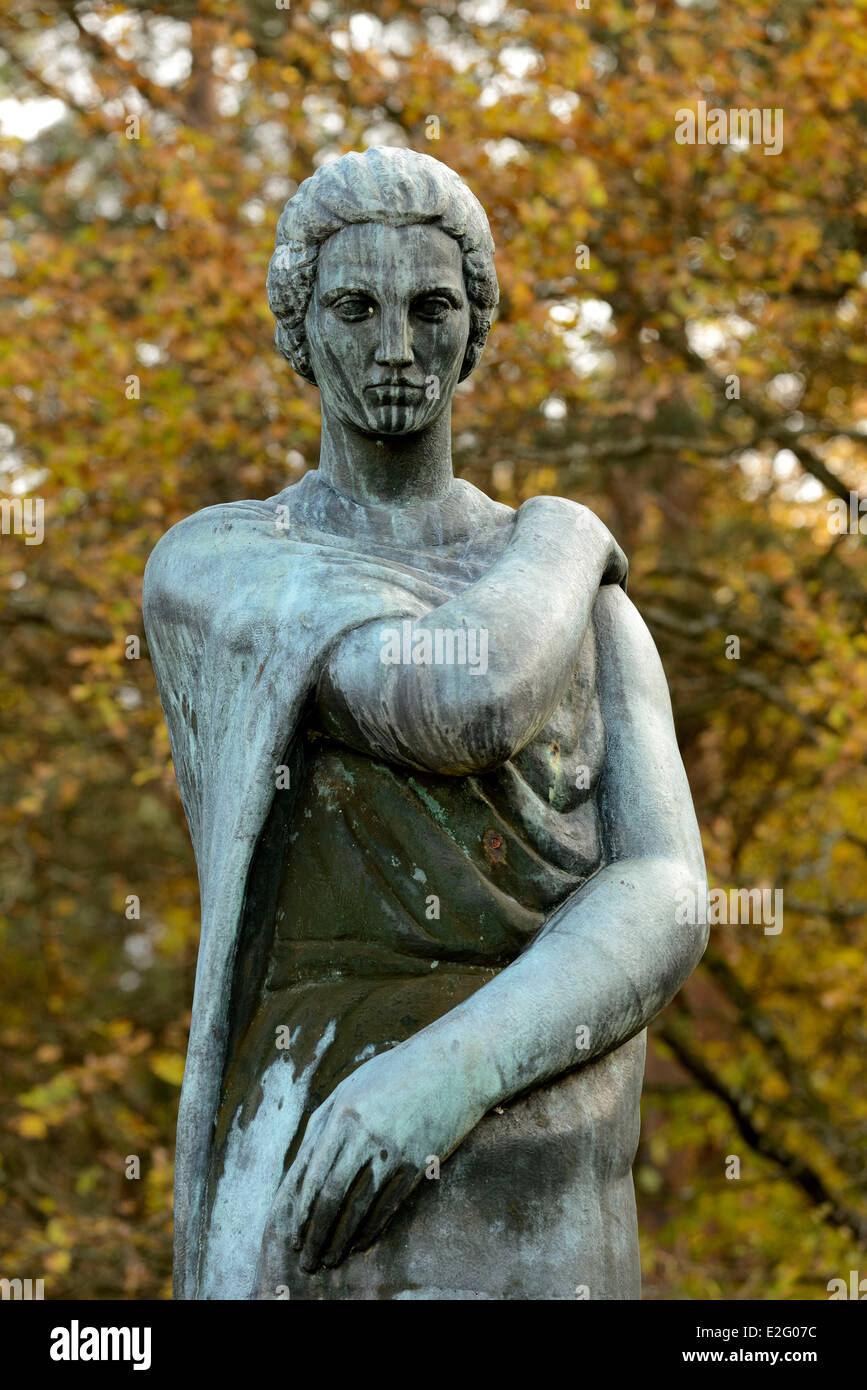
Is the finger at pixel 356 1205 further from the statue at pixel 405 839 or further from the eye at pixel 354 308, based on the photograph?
the eye at pixel 354 308

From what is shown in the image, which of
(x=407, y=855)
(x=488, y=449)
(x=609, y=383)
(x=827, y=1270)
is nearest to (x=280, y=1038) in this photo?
(x=407, y=855)

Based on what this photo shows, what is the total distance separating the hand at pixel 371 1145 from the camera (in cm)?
302

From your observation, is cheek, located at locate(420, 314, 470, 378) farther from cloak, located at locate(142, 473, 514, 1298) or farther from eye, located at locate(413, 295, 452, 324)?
→ cloak, located at locate(142, 473, 514, 1298)

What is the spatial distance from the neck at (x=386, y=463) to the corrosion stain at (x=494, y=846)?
0.70 m

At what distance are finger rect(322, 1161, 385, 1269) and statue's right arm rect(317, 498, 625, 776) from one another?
675mm

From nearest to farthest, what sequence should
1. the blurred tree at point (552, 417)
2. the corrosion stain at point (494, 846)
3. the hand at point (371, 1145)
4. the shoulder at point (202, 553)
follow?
the hand at point (371, 1145)
the corrosion stain at point (494, 846)
the shoulder at point (202, 553)
the blurred tree at point (552, 417)

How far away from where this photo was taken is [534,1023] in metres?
3.12

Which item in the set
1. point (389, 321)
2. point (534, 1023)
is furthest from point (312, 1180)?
point (389, 321)

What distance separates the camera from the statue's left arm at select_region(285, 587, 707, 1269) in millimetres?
3027

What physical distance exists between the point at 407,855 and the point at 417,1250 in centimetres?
66

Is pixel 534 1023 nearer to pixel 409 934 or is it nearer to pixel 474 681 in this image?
pixel 409 934

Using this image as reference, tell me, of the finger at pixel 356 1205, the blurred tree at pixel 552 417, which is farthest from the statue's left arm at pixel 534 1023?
the blurred tree at pixel 552 417

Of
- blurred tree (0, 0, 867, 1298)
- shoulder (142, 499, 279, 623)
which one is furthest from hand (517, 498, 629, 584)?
blurred tree (0, 0, 867, 1298)
